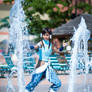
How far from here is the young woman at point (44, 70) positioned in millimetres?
7326

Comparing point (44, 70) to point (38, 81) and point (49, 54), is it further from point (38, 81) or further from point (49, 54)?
point (49, 54)

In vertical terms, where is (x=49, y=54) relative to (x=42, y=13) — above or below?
below

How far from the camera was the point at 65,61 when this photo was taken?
1495 cm

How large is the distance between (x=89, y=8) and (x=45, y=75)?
1849 centimetres

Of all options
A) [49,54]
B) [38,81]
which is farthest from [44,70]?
[49,54]

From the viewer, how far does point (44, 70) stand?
24.2 feet

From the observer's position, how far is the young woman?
288 inches

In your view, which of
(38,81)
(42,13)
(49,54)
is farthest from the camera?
(42,13)

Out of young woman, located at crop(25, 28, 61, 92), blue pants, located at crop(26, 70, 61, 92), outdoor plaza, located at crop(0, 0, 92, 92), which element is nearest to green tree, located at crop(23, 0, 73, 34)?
outdoor plaza, located at crop(0, 0, 92, 92)

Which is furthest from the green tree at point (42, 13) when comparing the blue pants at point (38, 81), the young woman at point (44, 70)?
the blue pants at point (38, 81)

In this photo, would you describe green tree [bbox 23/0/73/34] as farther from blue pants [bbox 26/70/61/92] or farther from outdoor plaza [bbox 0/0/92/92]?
blue pants [bbox 26/70/61/92]

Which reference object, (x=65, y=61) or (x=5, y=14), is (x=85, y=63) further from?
(x=5, y=14)

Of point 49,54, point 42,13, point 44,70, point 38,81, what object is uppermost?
point 42,13

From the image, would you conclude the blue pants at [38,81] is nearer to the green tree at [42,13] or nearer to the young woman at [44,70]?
the young woman at [44,70]
